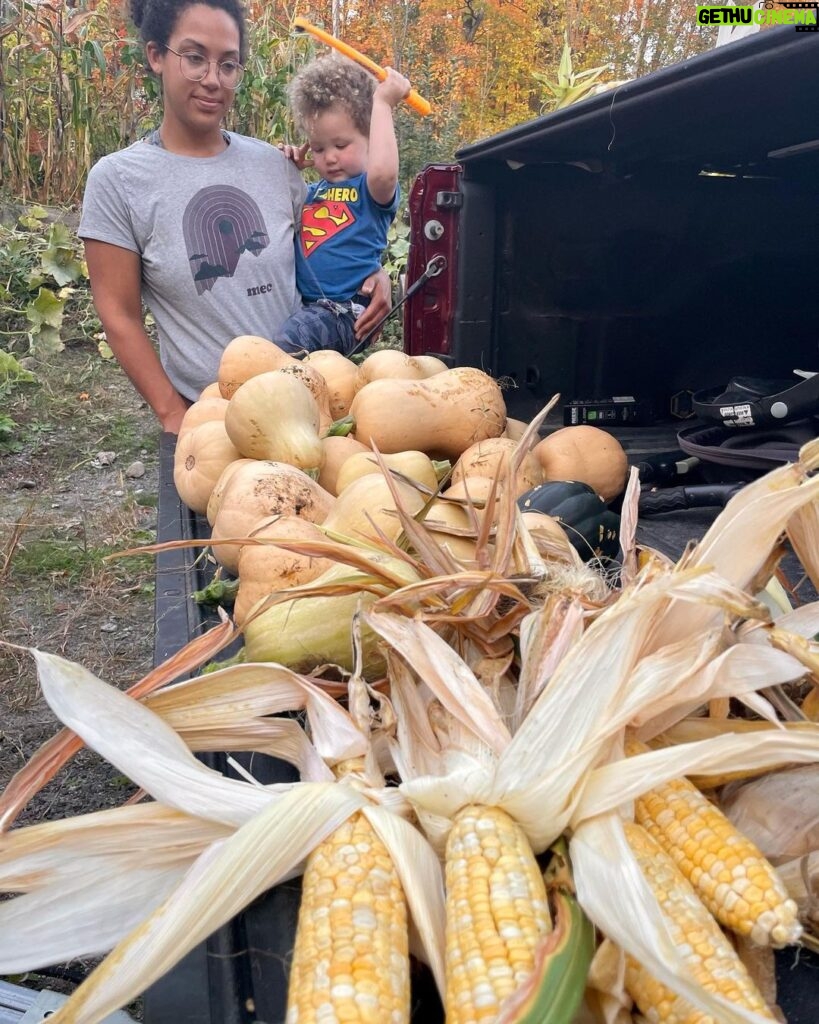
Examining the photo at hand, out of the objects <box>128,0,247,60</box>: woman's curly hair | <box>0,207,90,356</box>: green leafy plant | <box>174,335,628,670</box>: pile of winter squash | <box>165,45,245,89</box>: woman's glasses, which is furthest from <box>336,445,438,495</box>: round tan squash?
<box>0,207,90,356</box>: green leafy plant

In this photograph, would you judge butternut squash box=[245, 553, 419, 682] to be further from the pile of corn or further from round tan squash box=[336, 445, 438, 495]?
round tan squash box=[336, 445, 438, 495]

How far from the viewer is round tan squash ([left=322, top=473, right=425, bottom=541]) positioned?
1.54 meters

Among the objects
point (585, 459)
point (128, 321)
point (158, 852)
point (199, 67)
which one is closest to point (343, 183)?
point (199, 67)

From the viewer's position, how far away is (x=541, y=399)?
3297 mm

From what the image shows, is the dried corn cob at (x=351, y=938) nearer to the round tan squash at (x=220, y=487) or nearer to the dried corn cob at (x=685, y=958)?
the dried corn cob at (x=685, y=958)

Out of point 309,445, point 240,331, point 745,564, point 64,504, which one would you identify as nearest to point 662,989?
point 745,564

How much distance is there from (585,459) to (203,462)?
3.43ft

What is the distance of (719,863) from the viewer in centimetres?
82

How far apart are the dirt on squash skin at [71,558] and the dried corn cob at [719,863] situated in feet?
2.86

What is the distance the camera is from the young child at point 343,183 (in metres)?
3.55

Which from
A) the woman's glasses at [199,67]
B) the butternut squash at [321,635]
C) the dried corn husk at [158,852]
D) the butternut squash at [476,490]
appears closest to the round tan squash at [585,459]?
the butternut squash at [476,490]

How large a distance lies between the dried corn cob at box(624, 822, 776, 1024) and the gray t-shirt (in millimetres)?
2932

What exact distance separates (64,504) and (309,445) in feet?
9.29

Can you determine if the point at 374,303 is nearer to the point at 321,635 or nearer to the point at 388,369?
the point at 388,369
